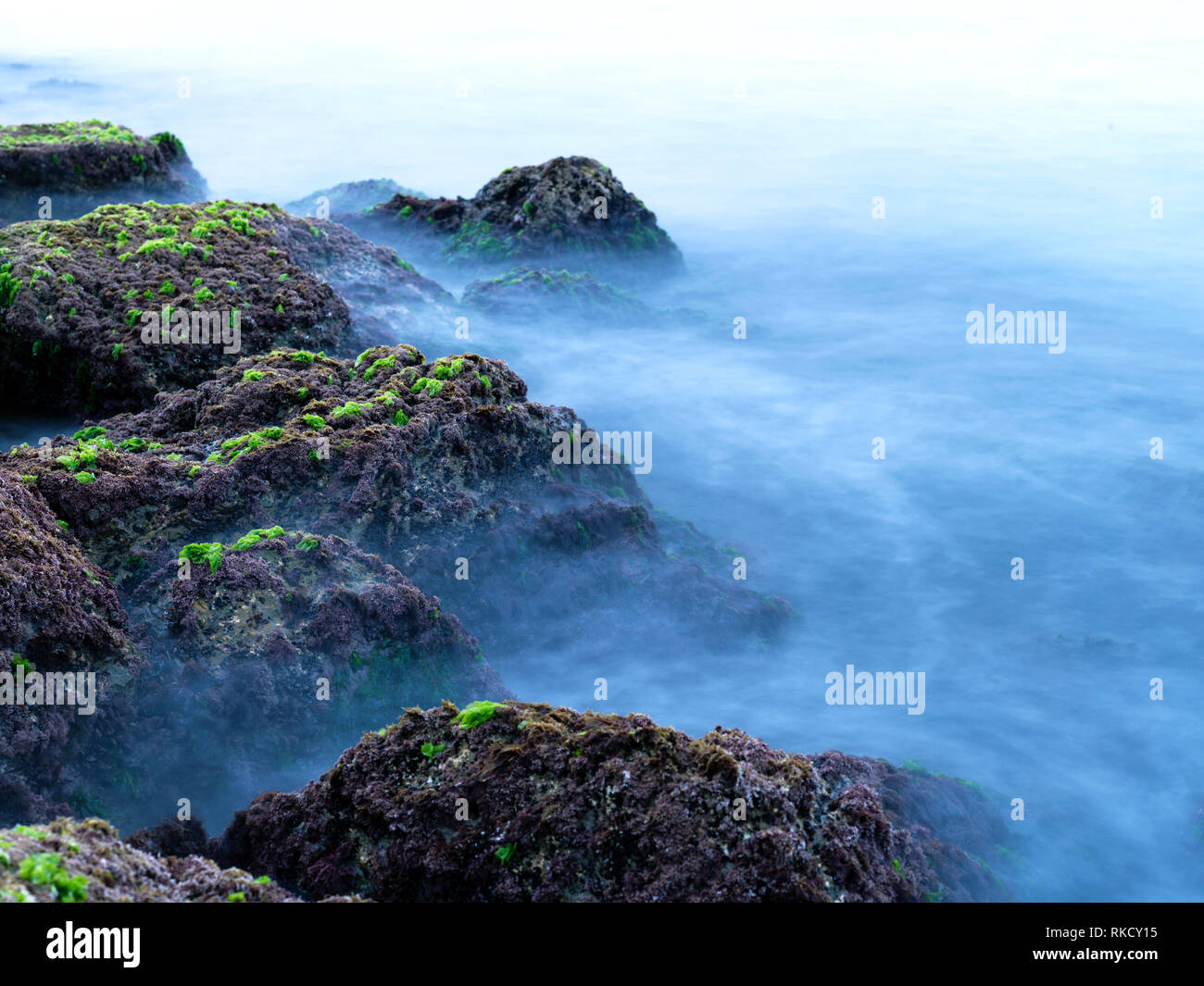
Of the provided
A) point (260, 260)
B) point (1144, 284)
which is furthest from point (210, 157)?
point (1144, 284)

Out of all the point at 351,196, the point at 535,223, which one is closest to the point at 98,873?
the point at 535,223

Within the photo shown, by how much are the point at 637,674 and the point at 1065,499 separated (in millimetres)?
9699

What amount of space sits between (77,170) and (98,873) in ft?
64.4

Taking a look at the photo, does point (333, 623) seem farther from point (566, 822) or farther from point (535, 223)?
point (535, 223)

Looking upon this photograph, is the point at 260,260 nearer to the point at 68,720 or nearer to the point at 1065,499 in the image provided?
the point at 68,720

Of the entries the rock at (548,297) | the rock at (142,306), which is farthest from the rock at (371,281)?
the rock at (548,297)

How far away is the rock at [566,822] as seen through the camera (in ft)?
20.6

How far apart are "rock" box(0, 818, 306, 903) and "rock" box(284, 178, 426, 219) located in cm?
2502

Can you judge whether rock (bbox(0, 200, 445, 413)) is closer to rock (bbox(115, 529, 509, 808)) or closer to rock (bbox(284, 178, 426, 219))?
rock (bbox(115, 529, 509, 808))

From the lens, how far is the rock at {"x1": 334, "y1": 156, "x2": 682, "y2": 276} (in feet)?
76.5

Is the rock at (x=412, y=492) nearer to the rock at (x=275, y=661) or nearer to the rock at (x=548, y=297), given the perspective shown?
the rock at (x=275, y=661)

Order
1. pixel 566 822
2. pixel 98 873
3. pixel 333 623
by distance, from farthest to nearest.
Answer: pixel 333 623
pixel 566 822
pixel 98 873

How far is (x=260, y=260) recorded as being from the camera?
1623 cm

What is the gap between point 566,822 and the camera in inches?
256
